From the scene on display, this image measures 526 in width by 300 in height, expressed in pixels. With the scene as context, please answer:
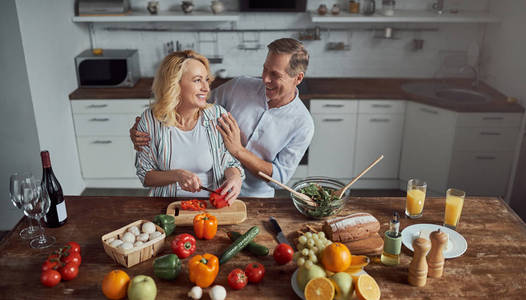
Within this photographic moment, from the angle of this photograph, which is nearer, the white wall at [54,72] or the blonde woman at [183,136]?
the blonde woman at [183,136]

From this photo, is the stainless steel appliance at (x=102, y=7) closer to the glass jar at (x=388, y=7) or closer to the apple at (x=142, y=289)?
the glass jar at (x=388, y=7)

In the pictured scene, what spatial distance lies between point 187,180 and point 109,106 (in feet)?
7.97

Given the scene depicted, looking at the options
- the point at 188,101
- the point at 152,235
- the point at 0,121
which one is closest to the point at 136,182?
the point at 0,121

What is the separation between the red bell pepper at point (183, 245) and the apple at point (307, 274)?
1.60ft

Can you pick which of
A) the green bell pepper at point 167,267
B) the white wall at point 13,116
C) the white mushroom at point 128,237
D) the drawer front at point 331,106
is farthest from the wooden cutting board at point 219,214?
the drawer front at point 331,106

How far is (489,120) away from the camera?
4098 mm

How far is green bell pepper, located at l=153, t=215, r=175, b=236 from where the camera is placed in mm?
2042

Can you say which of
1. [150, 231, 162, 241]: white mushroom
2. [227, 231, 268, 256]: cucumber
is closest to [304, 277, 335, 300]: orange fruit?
[227, 231, 268, 256]: cucumber

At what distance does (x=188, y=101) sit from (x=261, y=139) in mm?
543

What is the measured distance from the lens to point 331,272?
5.73 ft

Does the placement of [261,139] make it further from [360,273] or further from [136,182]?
[136,182]

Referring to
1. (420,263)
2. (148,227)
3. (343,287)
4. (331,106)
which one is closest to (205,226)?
(148,227)

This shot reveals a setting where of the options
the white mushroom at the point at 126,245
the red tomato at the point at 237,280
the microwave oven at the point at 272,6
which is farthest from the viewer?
the microwave oven at the point at 272,6

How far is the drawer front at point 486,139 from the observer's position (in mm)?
4141
